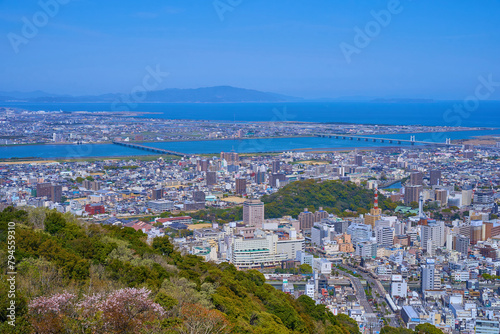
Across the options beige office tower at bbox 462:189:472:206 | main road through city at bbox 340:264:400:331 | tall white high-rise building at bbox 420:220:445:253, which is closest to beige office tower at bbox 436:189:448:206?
beige office tower at bbox 462:189:472:206

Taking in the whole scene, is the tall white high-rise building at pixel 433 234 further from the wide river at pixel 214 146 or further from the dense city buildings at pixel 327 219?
the wide river at pixel 214 146

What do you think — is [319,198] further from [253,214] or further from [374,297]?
[374,297]

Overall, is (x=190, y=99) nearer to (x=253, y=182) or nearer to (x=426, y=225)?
(x=253, y=182)

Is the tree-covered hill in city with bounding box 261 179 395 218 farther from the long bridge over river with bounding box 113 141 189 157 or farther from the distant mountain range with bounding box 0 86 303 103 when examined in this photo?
the distant mountain range with bounding box 0 86 303 103

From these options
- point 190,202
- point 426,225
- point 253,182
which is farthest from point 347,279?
point 253,182

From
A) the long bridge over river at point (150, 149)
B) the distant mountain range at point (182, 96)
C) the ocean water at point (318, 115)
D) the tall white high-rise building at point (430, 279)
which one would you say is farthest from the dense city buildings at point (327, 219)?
the ocean water at point (318, 115)

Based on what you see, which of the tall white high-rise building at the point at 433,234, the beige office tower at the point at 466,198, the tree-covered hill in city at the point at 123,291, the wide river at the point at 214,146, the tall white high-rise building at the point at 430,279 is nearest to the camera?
the tree-covered hill in city at the point at 123,291
